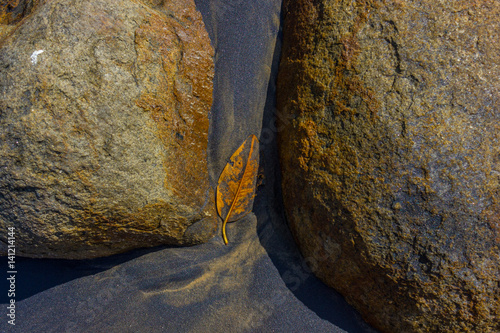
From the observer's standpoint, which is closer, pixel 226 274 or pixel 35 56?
pixel 35 56

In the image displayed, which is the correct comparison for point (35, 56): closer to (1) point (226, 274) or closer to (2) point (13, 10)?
(2) point (13, 10)

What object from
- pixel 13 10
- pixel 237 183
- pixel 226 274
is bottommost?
pixel 226 274

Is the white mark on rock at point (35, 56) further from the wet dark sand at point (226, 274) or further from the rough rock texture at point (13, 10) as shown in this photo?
the wet dark sand at point (226, 274)

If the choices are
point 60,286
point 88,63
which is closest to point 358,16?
point 88,63

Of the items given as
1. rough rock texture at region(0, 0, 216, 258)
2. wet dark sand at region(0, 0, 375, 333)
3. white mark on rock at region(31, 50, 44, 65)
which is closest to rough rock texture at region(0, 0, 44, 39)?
rough rock texture at region(0, 0, 216, 258)

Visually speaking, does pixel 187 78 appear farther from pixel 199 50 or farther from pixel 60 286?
pixel 60 286

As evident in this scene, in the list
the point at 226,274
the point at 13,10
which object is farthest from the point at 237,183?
the point at 13,10
